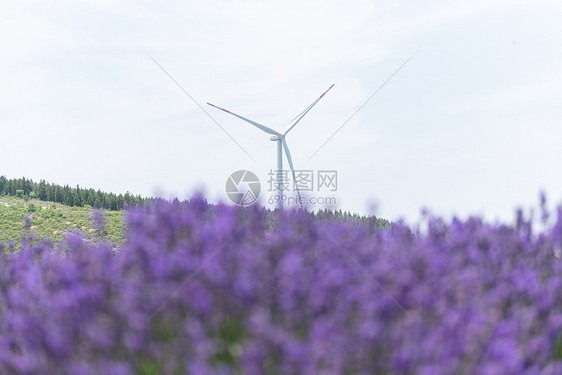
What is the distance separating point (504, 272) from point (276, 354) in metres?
2.10

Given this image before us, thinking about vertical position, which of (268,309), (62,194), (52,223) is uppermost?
(62,194)

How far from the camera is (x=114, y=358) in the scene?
3.11 metres

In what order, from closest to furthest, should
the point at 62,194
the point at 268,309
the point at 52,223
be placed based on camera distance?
the point at 268,309, the point at 52,223, the point at 62,194

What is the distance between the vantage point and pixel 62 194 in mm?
20922

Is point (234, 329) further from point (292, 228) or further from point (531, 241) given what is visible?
point (531, 241)

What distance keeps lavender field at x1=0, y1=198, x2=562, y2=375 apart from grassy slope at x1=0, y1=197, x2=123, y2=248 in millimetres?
9371

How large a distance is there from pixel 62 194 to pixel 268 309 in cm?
1918

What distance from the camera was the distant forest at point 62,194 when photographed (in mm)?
19969

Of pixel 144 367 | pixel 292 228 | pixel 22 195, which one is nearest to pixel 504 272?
pixel 292 228

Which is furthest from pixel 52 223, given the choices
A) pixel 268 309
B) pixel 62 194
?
pixel 268 309

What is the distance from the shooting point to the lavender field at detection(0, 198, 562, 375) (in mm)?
2742

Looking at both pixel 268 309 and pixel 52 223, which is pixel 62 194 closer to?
pixel 52 223

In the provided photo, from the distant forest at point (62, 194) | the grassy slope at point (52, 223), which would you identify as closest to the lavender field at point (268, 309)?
the grassy slope at point (52, 223)

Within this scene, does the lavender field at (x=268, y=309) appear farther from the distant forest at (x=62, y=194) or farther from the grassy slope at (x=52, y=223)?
the distant forest at (x=62, y=194)
